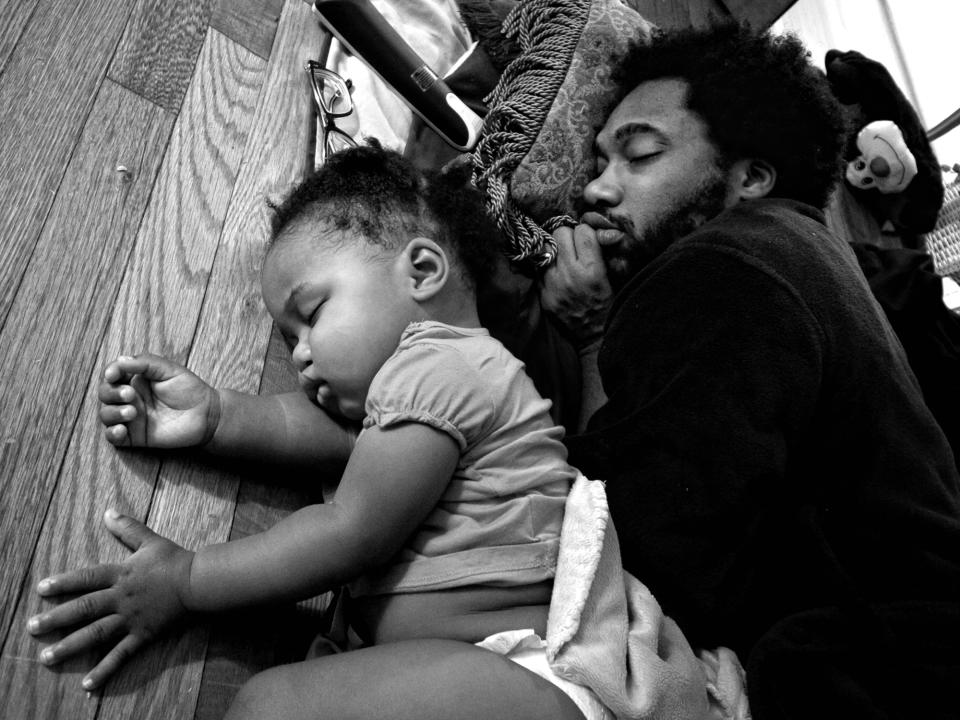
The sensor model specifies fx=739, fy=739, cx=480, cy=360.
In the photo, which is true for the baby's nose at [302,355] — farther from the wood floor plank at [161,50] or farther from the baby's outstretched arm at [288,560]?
the wood floor plank at [161,50]

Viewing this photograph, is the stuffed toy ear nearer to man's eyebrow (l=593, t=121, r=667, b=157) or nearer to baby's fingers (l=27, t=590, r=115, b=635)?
man's eyebrow (l=593, t=121, r=667, b=157)

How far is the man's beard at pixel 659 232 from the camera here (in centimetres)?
120

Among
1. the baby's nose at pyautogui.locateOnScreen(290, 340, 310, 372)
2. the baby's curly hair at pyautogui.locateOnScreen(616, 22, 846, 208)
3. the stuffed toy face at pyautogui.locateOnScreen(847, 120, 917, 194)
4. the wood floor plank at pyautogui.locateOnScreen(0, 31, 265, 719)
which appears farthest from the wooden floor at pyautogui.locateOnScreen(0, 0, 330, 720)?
the stuffed toy face at pyautogui.locateOnScreen(847, 120, 917, 194)

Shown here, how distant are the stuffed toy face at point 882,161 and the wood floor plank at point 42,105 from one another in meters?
1.74

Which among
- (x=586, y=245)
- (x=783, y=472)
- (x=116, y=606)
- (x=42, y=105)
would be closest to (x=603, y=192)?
(x=586, y=245)

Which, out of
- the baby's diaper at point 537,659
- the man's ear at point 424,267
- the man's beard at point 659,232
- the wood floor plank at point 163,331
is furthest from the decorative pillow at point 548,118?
the baby's diaper at point 537,659

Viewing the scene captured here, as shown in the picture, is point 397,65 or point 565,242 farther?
point 397,65

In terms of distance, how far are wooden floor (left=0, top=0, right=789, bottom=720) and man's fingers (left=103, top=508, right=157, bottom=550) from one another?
0.01 meters

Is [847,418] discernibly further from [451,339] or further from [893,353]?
[451,339]

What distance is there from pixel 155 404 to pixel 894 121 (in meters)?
1.88

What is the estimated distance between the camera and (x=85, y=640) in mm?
702

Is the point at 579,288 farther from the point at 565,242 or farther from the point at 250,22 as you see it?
the point at 250,22

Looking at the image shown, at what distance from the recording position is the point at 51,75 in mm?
993

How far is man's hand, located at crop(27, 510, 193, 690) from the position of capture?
2.30 ft
